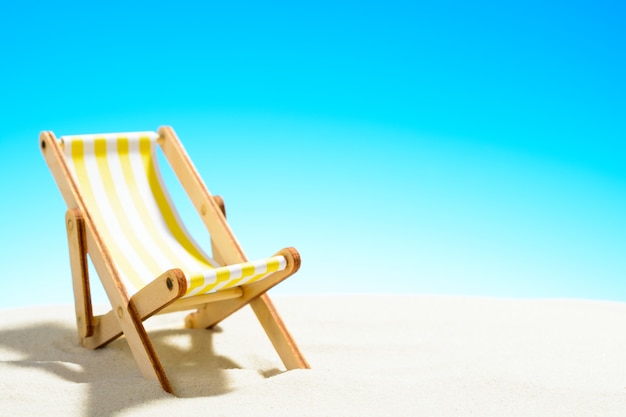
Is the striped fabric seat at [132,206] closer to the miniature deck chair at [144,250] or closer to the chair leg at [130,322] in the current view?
the miniature deck chair at [144,250]

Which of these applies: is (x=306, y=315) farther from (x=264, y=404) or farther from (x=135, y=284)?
(x=264, y=404)

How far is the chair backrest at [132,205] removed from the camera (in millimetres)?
3945

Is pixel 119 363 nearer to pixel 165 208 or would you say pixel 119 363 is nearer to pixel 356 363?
pixel 165 208

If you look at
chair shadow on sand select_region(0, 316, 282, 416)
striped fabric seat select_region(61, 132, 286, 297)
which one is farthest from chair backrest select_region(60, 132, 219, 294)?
chair shadow on sand select_region(0, 316, 282, 416)

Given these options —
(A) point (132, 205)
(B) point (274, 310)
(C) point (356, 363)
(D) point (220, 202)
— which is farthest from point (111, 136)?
(C) point (356, 363)

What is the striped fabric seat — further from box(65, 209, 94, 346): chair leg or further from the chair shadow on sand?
the chair shadow on sand

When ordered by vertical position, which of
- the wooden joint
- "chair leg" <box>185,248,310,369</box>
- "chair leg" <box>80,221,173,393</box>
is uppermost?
the wooden joint

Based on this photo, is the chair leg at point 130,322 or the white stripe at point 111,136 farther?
the white stripe at point 111,136

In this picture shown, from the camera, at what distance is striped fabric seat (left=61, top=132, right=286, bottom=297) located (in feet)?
12.9

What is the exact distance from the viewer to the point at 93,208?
407cm

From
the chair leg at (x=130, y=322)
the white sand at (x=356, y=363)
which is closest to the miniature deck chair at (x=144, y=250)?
the chair leg at (x=130, y=322)

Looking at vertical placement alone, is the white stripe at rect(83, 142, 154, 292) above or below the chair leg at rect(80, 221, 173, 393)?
above

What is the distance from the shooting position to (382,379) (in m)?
3.34

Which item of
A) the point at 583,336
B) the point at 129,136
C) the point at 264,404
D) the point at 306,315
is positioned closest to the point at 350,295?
the point at 306,315
